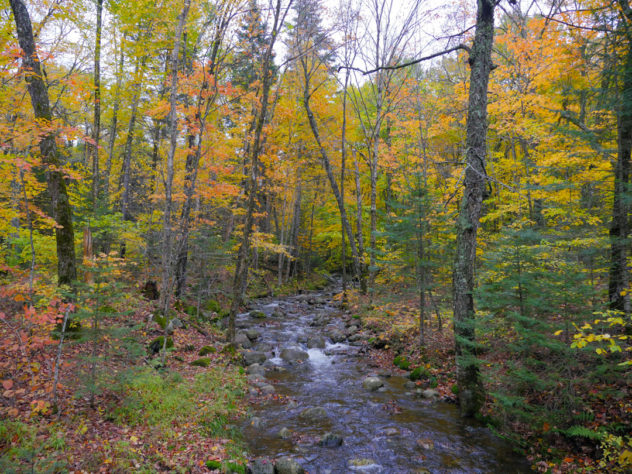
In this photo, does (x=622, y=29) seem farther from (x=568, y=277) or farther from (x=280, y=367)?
(x=280, y=367)

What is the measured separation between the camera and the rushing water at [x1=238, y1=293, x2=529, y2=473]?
5.74 m

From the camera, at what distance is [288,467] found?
536cm

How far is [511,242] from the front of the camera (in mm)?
6645

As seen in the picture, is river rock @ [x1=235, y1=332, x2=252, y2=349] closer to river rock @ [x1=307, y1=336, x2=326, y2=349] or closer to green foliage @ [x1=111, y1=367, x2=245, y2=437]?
river rock @ [x1=307, y1=336, x2=326, y2=349]

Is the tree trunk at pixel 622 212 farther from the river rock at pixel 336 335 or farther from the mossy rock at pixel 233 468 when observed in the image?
the river rock at pixel 336 335

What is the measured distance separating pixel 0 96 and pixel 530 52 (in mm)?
18244

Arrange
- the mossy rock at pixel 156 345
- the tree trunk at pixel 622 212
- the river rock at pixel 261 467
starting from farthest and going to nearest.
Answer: the mossy rock at pixel 156 345
the tree trunk at pixel 622 212
the river rock at pixel 261 467

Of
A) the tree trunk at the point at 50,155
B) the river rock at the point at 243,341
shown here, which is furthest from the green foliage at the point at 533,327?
the tree trunk at the point at 50,155

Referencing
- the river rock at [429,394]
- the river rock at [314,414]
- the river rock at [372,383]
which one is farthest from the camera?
the river rock at [372,383]

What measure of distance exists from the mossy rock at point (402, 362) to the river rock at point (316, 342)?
119 inches

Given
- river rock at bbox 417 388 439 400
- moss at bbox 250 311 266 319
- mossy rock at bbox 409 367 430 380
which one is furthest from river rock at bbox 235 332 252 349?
river rock at bbox 417 388 439 400

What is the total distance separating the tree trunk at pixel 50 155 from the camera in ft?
25.6

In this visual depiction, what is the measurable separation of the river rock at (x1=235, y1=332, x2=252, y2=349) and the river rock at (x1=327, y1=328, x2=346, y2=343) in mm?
3415

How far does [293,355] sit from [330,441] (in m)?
5.26
